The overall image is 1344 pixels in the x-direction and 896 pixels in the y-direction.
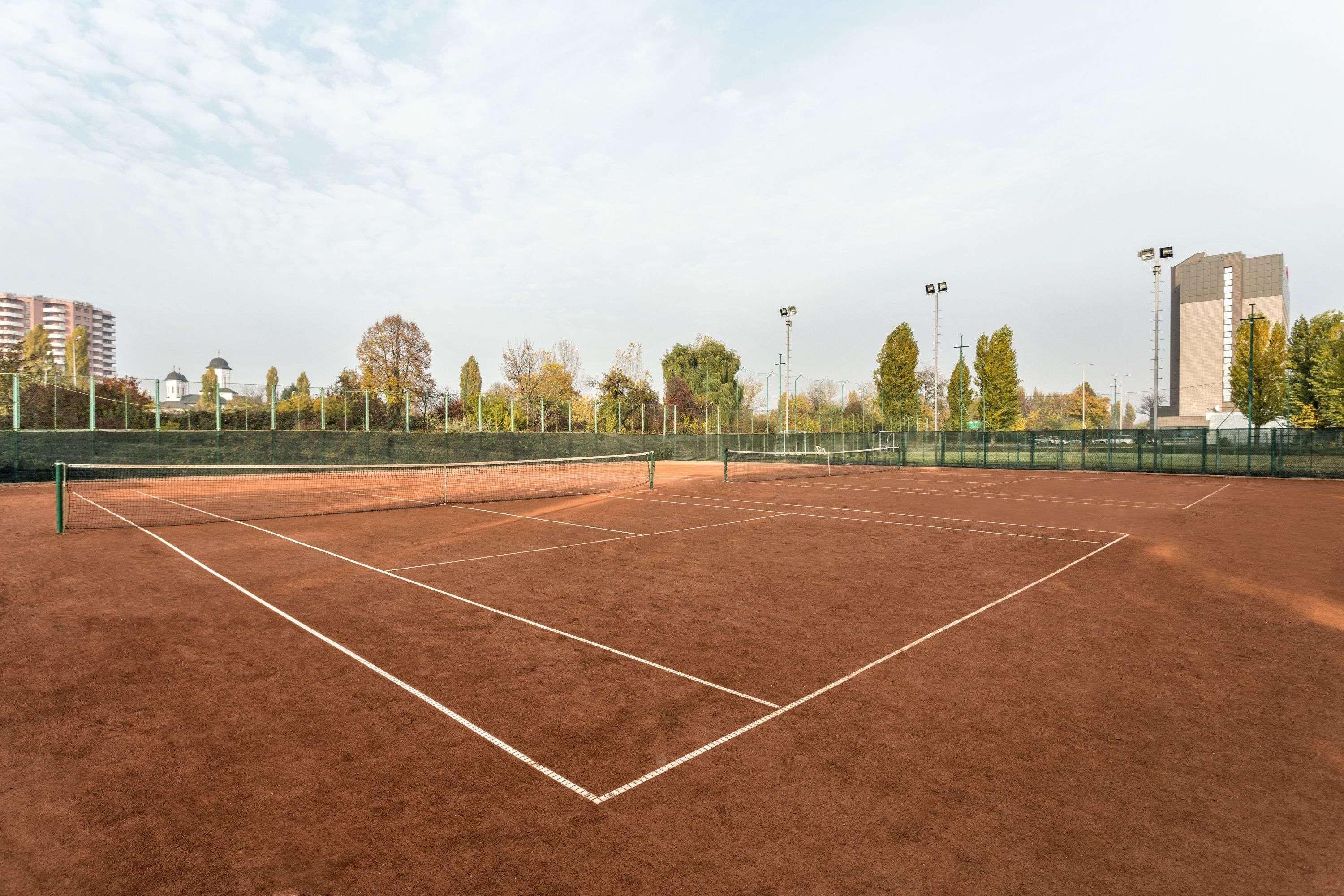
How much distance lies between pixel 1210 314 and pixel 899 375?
75491 millimetres

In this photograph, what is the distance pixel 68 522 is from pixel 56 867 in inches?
579

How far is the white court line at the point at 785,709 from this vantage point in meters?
3.84

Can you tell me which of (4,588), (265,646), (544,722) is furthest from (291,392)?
(544,722)

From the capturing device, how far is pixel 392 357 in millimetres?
57062

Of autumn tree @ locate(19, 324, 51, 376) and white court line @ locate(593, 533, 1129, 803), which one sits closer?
white court line @ locate(593, 533, 1129, 803)

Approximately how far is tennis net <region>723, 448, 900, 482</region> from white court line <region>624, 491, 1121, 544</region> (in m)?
9.21

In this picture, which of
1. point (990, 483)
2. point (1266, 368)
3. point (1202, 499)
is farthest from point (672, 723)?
point (1266, 368)

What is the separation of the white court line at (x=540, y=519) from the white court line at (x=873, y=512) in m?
4.23

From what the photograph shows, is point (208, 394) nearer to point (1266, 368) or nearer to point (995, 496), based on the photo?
point (995, 496)

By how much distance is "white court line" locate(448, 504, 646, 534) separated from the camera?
1351 centimetres

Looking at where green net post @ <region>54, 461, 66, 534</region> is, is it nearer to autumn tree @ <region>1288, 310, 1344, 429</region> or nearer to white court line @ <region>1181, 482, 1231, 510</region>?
white court line @ <region>1181, 482, 1231, 510</region>

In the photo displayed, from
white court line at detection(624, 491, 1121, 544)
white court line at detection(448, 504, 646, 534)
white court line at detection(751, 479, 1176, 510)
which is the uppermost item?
white court line at detection(448, 504, 646, 534)

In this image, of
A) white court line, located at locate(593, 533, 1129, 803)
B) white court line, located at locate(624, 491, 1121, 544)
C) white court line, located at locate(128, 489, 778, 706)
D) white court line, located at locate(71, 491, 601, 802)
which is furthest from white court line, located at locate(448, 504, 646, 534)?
white court line, located at locate(593, 533, 1129, 803)

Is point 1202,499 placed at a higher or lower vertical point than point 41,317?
lower
